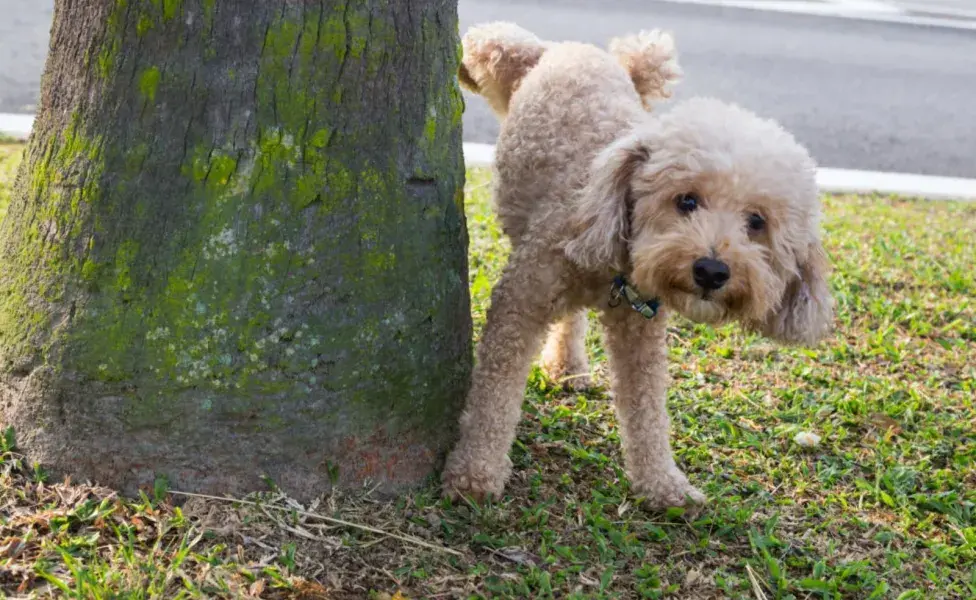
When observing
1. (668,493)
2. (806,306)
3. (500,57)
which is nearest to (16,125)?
(500,57)

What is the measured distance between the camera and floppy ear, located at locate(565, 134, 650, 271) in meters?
3.20

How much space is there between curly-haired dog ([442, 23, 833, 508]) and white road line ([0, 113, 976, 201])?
3561 mm

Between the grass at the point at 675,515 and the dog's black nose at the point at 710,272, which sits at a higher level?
the dog's black nose at the point at 710,272

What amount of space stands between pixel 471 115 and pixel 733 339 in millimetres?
4107

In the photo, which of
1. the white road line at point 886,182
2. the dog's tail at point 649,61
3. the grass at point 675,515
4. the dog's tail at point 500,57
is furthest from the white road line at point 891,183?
the dog's tail at point 649,61

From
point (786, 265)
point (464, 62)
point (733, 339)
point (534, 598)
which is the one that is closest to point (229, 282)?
point (534, 598)

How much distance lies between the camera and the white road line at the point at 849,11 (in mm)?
14695

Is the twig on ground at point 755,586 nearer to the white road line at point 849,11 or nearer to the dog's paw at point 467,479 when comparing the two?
the dog's paw at point 467,479

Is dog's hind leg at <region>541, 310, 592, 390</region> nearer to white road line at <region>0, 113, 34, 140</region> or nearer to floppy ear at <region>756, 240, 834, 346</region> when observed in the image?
floppy ear at <region>756, 240, 834, 346</region>

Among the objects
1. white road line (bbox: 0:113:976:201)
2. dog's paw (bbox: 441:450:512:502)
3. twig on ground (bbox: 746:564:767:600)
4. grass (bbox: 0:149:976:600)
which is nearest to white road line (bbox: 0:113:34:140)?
white road line (bbox: 0:113:976:201)

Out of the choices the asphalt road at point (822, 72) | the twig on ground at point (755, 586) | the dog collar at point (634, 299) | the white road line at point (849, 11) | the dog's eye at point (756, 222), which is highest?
the white road line at point (849, 11)

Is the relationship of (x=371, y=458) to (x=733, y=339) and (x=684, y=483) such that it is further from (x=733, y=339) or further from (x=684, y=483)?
(x=733, y=339)

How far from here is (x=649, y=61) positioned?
4609mm

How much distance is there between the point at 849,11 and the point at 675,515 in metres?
13.8
